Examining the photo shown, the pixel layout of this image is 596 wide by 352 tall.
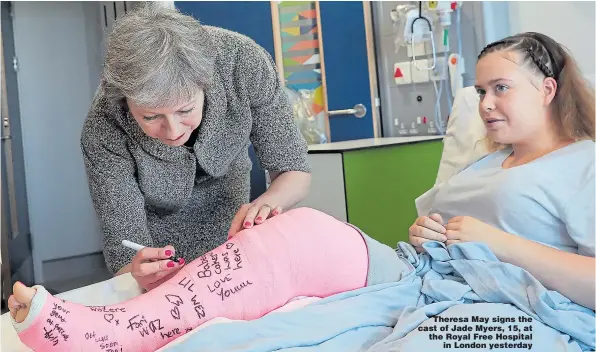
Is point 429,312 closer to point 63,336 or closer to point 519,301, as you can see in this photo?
point 519,301

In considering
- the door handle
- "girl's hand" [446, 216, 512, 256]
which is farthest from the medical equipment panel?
"girl's hand" [446, 216, 512, 256]

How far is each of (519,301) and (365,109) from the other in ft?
6.84

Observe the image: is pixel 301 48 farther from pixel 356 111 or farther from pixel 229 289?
pixel 229 289

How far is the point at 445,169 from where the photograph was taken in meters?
1.81

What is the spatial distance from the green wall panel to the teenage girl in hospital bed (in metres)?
0.97

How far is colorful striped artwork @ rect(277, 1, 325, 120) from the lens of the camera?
10.3 feet

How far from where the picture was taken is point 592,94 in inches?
53.0

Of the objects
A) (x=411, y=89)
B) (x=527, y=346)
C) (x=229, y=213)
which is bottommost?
(x=527, y=346)

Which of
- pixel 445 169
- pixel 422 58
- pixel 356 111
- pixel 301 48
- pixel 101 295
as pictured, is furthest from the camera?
pixel 301 48

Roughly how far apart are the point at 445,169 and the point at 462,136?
0.48 feet

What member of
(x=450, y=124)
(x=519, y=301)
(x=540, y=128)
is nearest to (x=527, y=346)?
(x=519, y=301)

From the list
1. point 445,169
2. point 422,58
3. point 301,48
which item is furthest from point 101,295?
point 301,48

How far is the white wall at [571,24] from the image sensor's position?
7.14ft

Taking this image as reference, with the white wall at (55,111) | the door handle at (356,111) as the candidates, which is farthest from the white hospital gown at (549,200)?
the white wall at (55,111)
